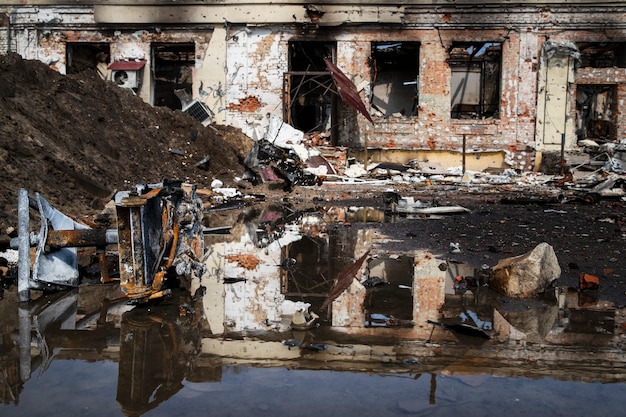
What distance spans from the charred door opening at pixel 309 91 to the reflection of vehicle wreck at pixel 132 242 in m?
12.8

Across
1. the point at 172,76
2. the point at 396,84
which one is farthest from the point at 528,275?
the point at 172,76

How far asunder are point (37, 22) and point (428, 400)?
60.9 ft

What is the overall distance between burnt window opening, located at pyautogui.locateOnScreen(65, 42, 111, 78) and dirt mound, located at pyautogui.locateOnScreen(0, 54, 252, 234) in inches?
198

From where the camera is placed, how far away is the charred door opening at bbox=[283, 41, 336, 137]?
17.1 meters

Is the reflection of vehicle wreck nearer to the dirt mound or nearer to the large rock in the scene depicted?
the dirt mound

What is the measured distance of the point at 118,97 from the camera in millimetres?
13422

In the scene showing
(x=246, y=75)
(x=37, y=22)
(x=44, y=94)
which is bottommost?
(x=44, y=94)

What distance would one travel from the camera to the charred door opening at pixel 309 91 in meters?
17.1

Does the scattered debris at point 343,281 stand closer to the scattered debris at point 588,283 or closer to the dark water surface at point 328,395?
the dark water surface at point 328,395

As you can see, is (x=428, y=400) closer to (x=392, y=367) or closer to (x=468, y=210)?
(x=392, y=367)

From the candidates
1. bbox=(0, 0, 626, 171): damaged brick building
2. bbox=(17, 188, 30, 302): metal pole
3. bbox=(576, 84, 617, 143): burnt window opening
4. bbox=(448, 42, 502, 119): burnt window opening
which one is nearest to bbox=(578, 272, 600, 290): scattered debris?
bbox=(17, 188, 30, 302): metal pole

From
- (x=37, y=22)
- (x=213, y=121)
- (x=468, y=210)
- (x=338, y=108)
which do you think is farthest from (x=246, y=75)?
(x=468, y=210)

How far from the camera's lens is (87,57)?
18.8m

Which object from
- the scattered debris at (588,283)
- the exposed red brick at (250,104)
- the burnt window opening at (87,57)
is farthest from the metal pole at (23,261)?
the burnt window opening at (87,57)
